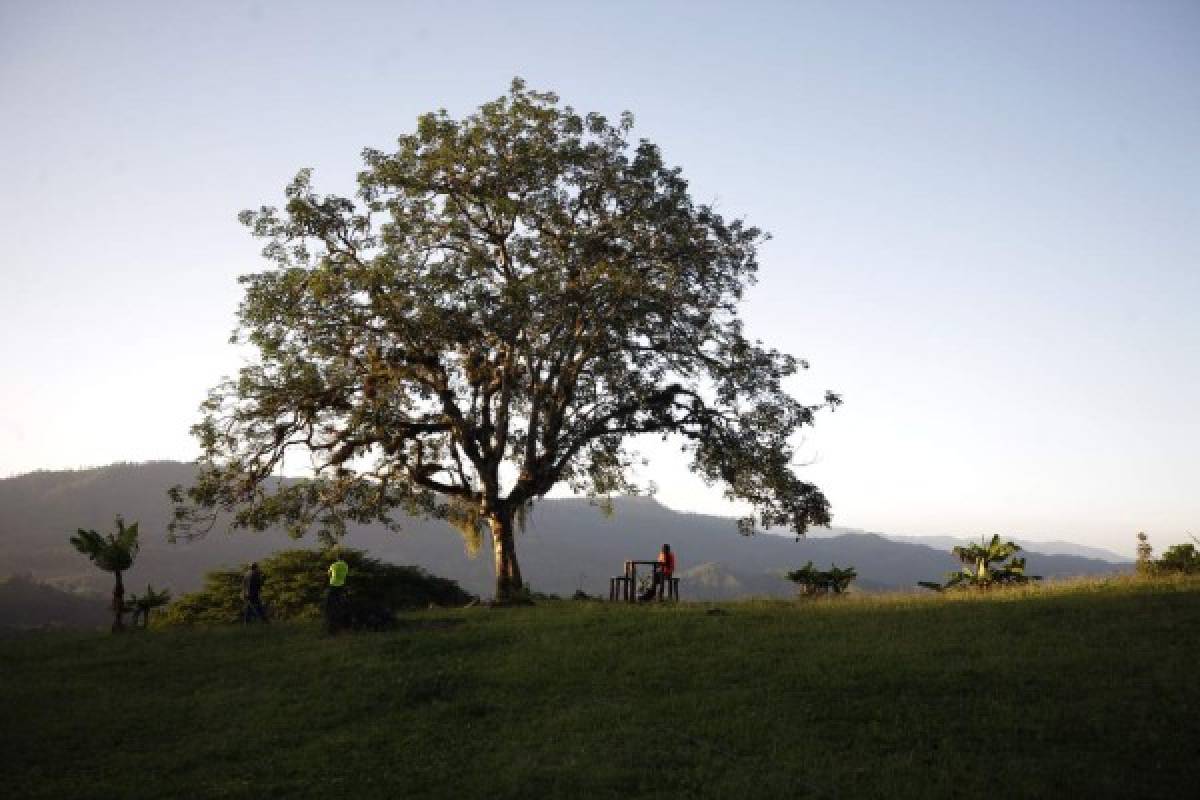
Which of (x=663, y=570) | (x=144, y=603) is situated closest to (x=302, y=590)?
(x=144, y=603)

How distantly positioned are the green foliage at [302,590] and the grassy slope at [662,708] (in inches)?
314

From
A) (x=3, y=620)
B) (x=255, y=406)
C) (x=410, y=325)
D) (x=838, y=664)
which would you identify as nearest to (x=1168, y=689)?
(x=838, y=664)

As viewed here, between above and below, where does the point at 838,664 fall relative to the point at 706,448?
below

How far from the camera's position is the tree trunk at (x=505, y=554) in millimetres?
30705

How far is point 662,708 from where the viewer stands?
52.2 ft

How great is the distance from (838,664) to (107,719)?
14764 millimetres

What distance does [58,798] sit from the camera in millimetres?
13008

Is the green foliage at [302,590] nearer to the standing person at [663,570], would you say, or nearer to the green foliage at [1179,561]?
the standing person at [663,570]

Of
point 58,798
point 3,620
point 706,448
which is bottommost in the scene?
point 3,620

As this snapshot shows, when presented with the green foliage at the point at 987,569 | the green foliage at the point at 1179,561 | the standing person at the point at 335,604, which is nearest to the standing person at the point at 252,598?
the standing person at the point at 335,604

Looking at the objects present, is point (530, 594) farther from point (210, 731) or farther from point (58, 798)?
point (58, 798)

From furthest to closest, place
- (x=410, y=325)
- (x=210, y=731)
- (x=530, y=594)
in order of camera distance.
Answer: (x=530, y=594)
(x=410, y=325)
(x=210, y=731)

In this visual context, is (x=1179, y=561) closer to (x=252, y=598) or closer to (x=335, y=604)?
(x=335, y=604)

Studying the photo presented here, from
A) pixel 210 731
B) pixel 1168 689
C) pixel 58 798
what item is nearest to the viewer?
pixel 58 798
